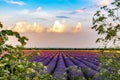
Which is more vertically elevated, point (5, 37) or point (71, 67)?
point (5, 37)

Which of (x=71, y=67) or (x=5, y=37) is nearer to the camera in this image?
(x=5, y=37)

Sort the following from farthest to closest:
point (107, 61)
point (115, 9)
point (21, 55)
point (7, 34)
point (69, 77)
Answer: point (69, 77)
point (107, 61)
point (115, 9)
point (21, 55)
point (7, 34)

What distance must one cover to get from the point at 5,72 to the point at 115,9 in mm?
6204

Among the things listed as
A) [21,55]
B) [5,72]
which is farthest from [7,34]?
[21,55]

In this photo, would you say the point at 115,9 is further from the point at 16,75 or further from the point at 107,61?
the point at 16,75

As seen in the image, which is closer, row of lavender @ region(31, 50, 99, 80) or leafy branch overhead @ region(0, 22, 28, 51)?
leafy branch overhead @ region(0, 22, 28, 51)

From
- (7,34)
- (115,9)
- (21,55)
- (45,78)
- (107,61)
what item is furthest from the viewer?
(107,61)

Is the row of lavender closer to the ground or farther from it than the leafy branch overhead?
closer to the ground

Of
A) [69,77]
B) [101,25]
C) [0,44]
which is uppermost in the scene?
[101,25]

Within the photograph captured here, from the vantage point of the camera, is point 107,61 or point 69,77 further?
point 69,77

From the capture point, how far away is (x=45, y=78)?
259 inches

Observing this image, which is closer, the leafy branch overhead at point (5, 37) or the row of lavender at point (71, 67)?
the leafy branch overhead at point (5, 37)

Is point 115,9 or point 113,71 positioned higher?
point 115,9

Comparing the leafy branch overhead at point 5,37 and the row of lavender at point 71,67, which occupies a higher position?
the leafy branch overhead at point 5,37
